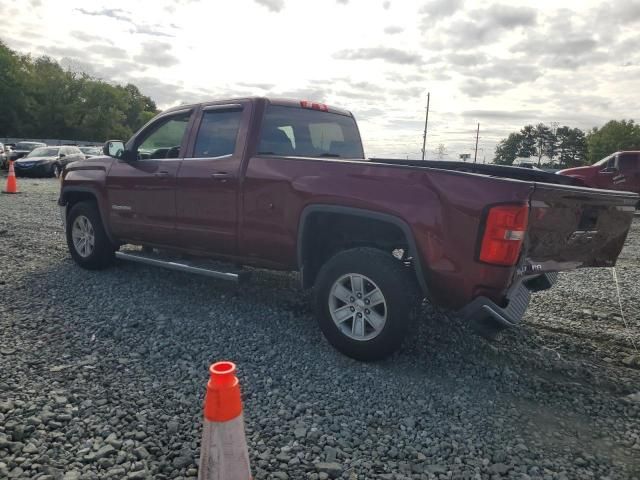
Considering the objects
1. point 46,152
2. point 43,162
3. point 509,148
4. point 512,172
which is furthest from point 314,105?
point 509,148

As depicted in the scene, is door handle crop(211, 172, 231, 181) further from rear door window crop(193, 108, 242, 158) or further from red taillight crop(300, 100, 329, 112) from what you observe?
red taillight crop(300, 100, 329, 112)

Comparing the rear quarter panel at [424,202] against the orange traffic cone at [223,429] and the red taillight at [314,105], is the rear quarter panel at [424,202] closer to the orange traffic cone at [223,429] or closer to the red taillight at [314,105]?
the red taillight at [314,105]

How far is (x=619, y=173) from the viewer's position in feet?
42.5

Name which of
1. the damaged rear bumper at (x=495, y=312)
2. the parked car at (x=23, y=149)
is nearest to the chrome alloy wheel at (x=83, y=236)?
the damaged rear bumper at (x=495, y=312)

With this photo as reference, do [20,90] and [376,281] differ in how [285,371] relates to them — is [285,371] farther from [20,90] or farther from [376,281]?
[20,90]

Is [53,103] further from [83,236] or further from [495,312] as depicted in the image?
[495,312]

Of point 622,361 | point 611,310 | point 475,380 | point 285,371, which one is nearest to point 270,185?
point 285,371

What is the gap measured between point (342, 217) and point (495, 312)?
4.53 feet

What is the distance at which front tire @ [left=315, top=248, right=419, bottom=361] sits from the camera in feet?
11.1

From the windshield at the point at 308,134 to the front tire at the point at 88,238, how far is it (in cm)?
259

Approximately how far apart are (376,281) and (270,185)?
1270 millimetres

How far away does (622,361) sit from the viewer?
376 cm

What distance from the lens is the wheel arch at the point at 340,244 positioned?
11.0ft

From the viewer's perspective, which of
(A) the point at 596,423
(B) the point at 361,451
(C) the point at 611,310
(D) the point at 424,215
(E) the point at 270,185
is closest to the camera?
(B) the point at 361,451
